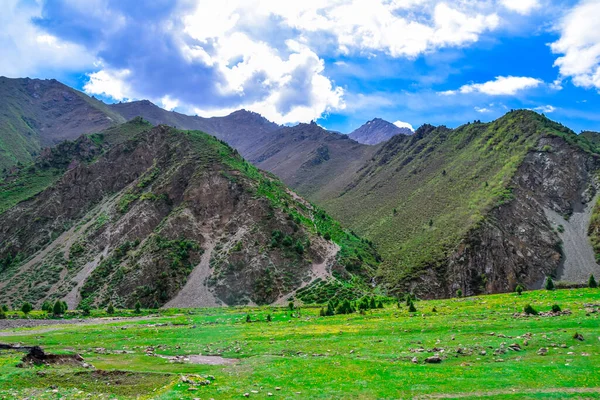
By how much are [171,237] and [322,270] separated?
4827cm

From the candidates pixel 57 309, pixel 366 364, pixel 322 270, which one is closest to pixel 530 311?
pixel 366 364

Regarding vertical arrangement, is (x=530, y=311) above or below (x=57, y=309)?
above

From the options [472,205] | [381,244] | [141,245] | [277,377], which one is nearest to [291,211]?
[381,244]

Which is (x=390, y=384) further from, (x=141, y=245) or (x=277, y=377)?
(x=141, y=245)

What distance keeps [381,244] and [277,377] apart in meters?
122

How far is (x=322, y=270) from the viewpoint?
109188 mm

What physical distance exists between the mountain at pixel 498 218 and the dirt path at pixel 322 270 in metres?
15.5

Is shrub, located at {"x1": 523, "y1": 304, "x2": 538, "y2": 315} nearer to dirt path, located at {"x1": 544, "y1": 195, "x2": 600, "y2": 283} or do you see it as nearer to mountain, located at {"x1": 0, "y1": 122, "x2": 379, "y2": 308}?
mountain, located at {"x1": 0, "y1": 122, "x2": 379, "y2": 308}

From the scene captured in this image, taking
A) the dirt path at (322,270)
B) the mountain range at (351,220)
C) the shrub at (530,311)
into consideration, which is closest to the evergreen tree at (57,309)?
the mountain range at (351,220)

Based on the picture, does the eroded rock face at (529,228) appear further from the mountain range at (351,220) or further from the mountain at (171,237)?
the mountain at (171,237)

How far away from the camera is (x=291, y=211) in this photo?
13250cm

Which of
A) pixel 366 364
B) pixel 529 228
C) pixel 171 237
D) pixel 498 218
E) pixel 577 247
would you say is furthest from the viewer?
pixel 529 228

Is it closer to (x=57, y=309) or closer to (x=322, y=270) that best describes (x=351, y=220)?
(x=322, y=270)

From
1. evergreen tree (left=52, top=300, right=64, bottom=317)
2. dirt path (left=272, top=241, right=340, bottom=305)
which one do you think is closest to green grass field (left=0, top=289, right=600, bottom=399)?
evergreen tree (left=52, top=300, right=64, bottom=317)
